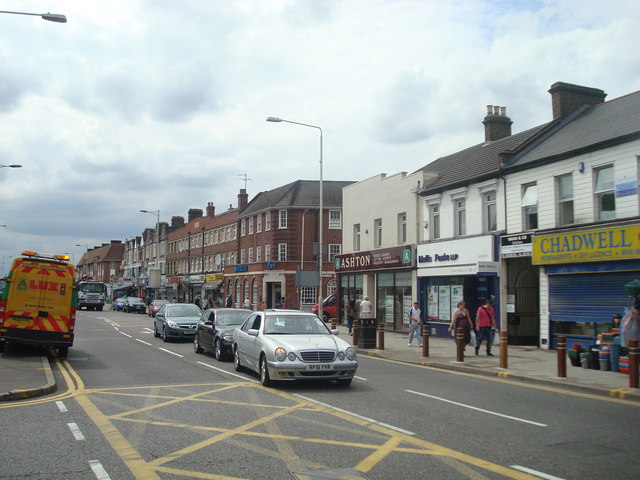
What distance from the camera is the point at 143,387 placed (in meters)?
11.4

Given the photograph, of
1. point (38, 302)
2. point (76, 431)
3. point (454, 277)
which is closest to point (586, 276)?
point (454, 277)

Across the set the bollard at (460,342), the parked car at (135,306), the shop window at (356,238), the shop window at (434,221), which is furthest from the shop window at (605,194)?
the parked car at (135,306)

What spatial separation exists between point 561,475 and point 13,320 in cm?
1445

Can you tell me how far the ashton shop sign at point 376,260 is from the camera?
27447 millimetres

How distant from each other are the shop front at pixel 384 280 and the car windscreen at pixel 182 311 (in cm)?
967

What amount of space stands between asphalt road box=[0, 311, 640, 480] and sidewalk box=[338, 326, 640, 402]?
63cm

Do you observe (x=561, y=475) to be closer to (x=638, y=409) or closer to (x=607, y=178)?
(x=638, y=409)

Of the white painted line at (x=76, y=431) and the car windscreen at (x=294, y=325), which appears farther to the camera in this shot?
the car windscreen at (x=294, y=325)

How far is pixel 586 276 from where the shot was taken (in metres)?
18.2

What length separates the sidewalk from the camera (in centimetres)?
1173

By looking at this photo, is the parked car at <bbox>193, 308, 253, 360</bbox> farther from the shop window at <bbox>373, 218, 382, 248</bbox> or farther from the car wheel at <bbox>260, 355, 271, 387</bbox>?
the shop window at <bbox>373, 218, 382, 248</bbox>

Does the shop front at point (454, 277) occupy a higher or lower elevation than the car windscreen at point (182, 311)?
higher

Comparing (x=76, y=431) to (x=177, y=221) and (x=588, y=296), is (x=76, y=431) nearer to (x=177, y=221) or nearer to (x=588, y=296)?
(x=588, y=296)

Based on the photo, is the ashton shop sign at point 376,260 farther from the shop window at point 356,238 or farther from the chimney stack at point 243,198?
the chimney stack at point 243,198
